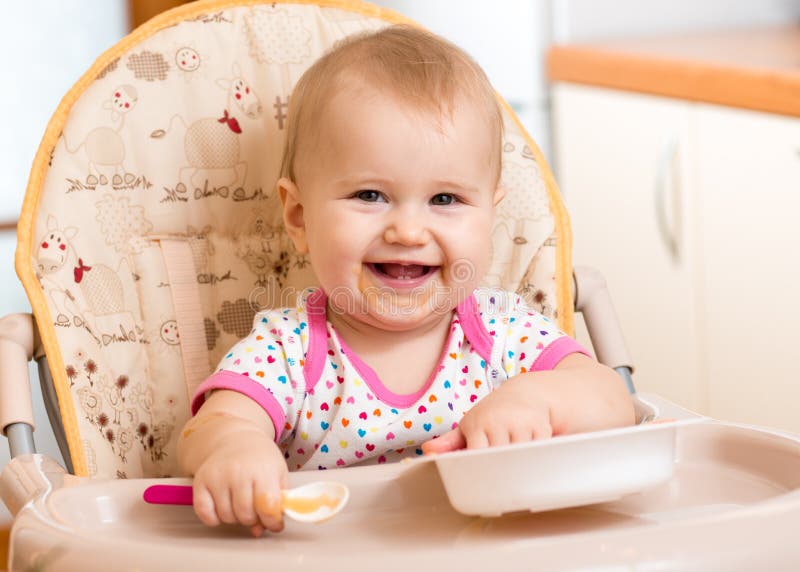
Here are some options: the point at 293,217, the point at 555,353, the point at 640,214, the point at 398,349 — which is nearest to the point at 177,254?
the point at 293,217

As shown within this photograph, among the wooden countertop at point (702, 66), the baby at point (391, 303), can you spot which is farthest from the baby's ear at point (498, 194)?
the wooden countertop at point (702, 66)

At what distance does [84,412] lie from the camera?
0.94 metres

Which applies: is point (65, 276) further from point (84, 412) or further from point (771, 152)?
point (771, 152)

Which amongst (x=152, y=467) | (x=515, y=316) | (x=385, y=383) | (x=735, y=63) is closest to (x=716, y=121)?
(x=735, y=63)

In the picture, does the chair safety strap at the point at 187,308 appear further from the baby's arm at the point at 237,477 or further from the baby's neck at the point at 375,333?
the baby's arm at the point at 237,477

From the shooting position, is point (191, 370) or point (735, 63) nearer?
point (191, 370)

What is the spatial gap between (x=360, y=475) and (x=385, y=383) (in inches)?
9.7

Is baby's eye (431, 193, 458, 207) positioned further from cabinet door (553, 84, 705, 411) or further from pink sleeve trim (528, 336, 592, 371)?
cabinet door (553, 84, 705, 411)

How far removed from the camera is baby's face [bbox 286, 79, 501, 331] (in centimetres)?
87

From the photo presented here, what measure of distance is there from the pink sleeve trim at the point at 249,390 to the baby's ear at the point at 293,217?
5.6 inches

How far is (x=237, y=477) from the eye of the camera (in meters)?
0.68

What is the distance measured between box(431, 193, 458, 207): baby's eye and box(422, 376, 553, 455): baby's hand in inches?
6.8

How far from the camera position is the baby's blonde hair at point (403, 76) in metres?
0.89

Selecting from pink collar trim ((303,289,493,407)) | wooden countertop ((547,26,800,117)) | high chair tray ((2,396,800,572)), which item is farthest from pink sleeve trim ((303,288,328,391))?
wooden countertop ((547,26,800,117))
